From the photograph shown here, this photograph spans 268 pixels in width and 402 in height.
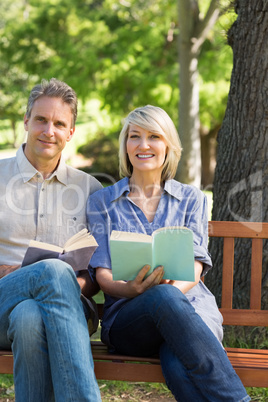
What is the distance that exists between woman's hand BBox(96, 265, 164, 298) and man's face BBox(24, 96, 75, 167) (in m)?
0.76

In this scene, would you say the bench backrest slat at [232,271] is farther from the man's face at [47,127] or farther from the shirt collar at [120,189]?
the man's face at [47,127]

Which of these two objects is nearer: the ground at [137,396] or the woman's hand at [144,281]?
the woman's hand at [144,281]

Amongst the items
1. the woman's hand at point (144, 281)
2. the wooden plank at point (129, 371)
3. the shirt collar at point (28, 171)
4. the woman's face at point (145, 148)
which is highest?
the woman's face at point (145, 148)

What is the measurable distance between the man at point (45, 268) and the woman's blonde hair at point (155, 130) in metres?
0.25

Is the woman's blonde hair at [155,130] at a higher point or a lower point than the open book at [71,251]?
higher

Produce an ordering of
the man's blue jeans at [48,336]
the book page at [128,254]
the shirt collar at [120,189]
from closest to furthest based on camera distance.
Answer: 1. the man's blue jeans at [48,336]
2. the book page at [128,254]
3. the shirt collar at [120,189]

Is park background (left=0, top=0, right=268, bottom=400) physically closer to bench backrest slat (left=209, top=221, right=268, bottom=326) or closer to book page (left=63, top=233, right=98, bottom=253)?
bench backrest slat (left=209, top=221, right=268, bottom=326)

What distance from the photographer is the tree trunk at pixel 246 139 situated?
3.94 metres

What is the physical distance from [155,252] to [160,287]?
19 centimetres

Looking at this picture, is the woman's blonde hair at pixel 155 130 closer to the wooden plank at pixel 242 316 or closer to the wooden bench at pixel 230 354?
the wooden bench at pixel 230 354

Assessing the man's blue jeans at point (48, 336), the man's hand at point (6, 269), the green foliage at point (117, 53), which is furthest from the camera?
the green foliage at point (117, 53)

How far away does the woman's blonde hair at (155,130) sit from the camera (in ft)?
10.2

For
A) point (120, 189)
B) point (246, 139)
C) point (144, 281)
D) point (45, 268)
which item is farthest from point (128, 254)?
point (246, 139)

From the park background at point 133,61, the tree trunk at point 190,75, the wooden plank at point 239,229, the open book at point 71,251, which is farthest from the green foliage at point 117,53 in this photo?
the open book at point 71,251
